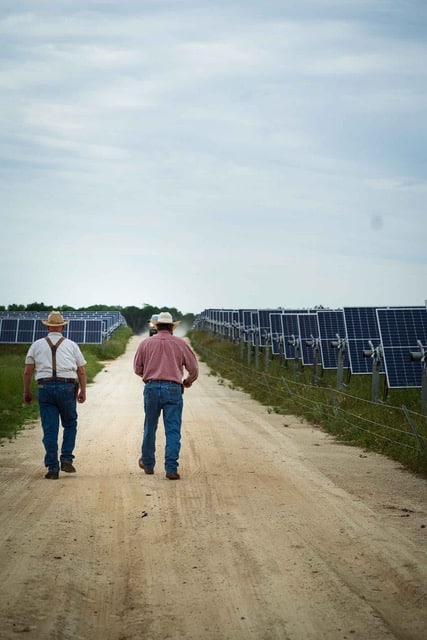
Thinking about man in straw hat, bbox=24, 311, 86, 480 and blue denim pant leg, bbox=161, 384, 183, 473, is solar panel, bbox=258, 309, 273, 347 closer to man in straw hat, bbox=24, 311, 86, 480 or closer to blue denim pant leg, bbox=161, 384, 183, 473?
blue denim pant leg, bbox=161, 384, 183, 473

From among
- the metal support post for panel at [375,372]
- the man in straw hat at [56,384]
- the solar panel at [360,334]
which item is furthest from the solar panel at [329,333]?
the man in straw hat at [56,384]

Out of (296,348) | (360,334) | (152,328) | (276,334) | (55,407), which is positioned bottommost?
(55,407)

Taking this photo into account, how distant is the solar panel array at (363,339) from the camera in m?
21.9

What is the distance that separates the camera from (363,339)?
26672 mm

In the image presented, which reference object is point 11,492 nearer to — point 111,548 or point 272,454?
point 111,548

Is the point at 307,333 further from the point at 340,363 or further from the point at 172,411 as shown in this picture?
the point at 172,411

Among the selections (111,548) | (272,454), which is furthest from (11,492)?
(272,454)

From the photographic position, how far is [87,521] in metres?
9.75

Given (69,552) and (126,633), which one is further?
(69,552)

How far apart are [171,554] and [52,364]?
470 centimetres

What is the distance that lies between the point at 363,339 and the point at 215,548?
60.4 ft

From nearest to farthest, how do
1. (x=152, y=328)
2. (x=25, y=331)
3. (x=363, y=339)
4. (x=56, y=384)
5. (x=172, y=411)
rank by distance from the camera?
(x=56, y=384)
(x=172, y=411)
(x=363, y=339)
(x=152, y=328)
(x=25, y=331)

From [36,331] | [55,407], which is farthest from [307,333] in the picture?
[36,331]

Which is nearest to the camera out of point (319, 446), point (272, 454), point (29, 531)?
point (29, 531)
